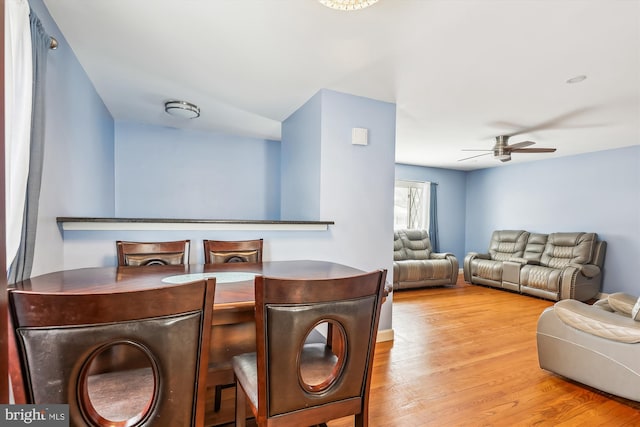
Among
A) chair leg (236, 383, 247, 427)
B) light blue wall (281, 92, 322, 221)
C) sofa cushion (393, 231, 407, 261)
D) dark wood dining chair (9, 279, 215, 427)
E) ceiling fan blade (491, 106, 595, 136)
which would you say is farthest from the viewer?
sofa cushion (393, 231, 407, 261)

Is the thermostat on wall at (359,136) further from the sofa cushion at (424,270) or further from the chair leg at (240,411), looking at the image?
the sofa cushion at (424,270)

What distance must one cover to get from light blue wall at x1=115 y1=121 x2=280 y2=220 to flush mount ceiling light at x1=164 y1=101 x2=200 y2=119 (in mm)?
806

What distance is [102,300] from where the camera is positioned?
0.68m

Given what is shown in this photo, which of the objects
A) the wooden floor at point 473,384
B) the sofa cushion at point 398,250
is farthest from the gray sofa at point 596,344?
the sofa cushion at point 398,250

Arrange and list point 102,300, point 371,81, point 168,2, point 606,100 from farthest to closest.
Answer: point 606,100
point 371,81
point 168,2
point 102,300

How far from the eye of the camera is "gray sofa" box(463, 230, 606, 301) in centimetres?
416

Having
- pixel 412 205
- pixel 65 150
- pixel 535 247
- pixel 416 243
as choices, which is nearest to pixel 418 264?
pixel 416 243

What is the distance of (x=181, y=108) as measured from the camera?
296 centimetres

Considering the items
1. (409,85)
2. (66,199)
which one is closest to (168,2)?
(66,199)

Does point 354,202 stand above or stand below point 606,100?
below

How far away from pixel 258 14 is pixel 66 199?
1.71 m

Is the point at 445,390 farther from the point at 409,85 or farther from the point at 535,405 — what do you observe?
the point at 409,85

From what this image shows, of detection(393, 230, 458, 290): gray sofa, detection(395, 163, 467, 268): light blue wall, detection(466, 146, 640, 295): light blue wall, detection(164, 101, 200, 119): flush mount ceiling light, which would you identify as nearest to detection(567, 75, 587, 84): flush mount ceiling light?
detection(466, 146, 640, 295): light blue wall

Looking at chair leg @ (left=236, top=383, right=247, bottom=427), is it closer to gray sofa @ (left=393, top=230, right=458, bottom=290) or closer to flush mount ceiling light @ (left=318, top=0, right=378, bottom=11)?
flush mount ceiling light @ (left=318, top=0, right=378, bottom=11)
